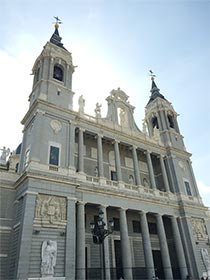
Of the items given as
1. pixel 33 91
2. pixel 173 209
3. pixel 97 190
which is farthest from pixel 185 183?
pixel 33 91

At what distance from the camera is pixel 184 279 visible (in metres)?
20.6

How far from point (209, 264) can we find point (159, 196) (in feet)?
25.1

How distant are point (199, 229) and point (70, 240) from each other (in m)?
14.9

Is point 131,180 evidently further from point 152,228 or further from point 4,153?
point 4,153

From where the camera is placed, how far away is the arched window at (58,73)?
2371 cm

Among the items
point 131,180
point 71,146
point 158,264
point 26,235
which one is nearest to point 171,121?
point 131,180

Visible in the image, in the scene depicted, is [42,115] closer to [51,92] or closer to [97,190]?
[51,92]

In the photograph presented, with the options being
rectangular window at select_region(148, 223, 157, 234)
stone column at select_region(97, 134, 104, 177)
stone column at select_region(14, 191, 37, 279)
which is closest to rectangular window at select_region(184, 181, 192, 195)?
rectangular window at select_region(148, 223, 157, 234)

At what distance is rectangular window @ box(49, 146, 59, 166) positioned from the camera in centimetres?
1830

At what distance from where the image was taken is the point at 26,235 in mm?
14250

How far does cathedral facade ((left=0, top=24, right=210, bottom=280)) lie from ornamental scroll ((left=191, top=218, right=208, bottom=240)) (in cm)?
12

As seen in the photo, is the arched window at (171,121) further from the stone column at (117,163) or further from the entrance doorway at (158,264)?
the entrance doorway at (158,264)

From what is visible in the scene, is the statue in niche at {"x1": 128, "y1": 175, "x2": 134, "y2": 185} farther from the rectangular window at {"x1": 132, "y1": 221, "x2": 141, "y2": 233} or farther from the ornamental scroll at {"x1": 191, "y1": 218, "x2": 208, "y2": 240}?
the ornamental scroll at {"x1": 191, "y1": 218, "x2": 208, "y2": 240}

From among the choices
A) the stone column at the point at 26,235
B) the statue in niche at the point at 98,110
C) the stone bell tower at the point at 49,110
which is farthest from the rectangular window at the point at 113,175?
the stone column at the point at 26,235
